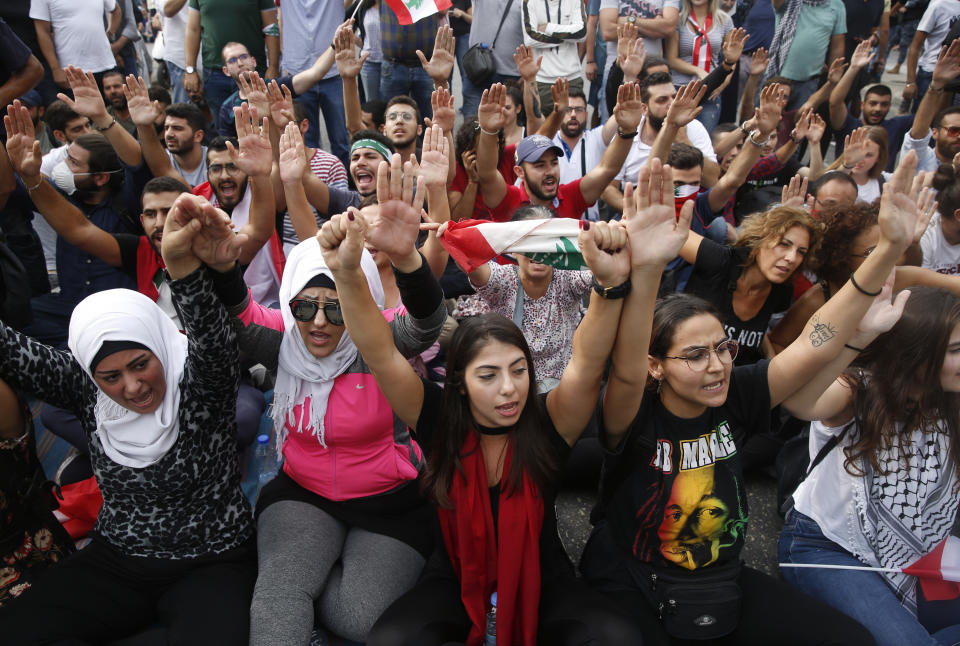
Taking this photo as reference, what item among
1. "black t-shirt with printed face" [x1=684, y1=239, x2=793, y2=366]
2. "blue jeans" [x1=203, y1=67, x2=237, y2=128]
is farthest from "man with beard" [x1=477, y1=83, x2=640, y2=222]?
"blue jeans" [x1=203, y1=67, x2=237, y2=128]

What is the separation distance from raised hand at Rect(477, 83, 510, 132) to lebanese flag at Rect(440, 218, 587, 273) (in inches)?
71.4

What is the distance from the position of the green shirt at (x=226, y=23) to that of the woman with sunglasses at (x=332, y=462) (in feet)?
14.9

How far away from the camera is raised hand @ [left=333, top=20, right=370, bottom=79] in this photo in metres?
4.61

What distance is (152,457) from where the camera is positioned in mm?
2264

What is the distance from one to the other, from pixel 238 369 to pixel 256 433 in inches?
50.4

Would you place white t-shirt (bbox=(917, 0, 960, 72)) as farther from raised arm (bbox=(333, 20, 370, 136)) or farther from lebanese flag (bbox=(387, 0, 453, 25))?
raised arm (bbox=(333, 20, 370, 136))

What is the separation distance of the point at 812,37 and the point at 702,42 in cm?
119

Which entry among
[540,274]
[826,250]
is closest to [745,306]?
[826,250]

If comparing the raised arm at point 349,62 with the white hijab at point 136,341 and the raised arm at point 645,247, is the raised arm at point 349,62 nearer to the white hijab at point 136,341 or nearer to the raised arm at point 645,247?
the white hijab at point 136,341

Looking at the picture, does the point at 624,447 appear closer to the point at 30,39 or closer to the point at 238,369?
the point at 238,369

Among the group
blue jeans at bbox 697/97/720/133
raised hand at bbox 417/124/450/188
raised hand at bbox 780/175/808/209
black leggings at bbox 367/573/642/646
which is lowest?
black leggings at bbox 367/573/642/646

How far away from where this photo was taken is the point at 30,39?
5824 millimetres

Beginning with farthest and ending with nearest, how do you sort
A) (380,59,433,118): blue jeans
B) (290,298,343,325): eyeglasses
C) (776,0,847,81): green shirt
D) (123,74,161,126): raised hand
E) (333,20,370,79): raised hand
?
(776,0,847,81): green shirt, (380,59,433,118): blue jeans, (333,20,370,79): raised hand, (123,74,161,126): raised hand, (290,298,343,325): eyeglasses

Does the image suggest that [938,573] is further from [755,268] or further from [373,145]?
[373,145]
